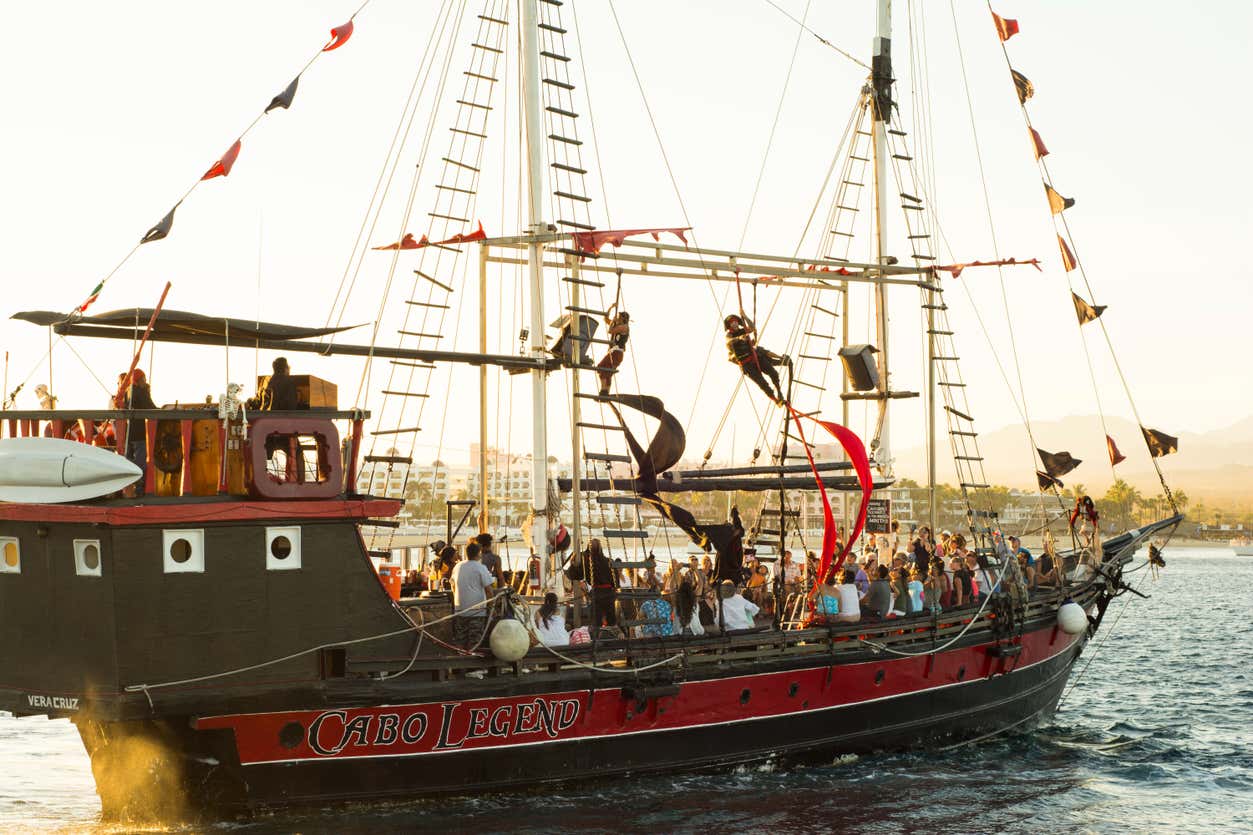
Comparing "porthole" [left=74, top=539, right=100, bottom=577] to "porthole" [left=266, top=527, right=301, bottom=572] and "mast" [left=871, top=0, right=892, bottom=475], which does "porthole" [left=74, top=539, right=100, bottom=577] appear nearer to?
"porthole" [left=266, top=527, right=301, bottom=572]

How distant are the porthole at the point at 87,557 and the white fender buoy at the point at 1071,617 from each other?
15988 millimetres

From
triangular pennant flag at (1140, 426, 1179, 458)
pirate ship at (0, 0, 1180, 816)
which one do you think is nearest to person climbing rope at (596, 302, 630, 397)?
pirate ship at (0, 0, 1180, 816)

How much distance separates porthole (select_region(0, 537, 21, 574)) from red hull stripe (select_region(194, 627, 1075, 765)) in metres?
2.52

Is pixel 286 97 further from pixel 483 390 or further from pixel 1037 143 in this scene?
pixel 1037 143

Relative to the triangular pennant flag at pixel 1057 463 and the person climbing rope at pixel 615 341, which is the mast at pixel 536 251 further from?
the triangular pennant flag at pixel 1057 463

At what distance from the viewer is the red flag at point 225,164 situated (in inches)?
573

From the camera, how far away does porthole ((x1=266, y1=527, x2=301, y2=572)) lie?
14.1m

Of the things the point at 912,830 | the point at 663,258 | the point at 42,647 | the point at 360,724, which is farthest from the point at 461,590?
the point at 663,258

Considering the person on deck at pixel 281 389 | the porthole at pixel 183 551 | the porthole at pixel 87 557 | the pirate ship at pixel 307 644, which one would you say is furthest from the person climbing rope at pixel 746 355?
the porthole at pixel 87 557

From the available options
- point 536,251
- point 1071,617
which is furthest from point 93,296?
point 1071,617

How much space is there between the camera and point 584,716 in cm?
1622

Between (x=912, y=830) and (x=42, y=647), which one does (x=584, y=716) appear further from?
(x=42, y=647)

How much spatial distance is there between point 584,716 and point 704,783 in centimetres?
221

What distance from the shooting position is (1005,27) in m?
25.1
